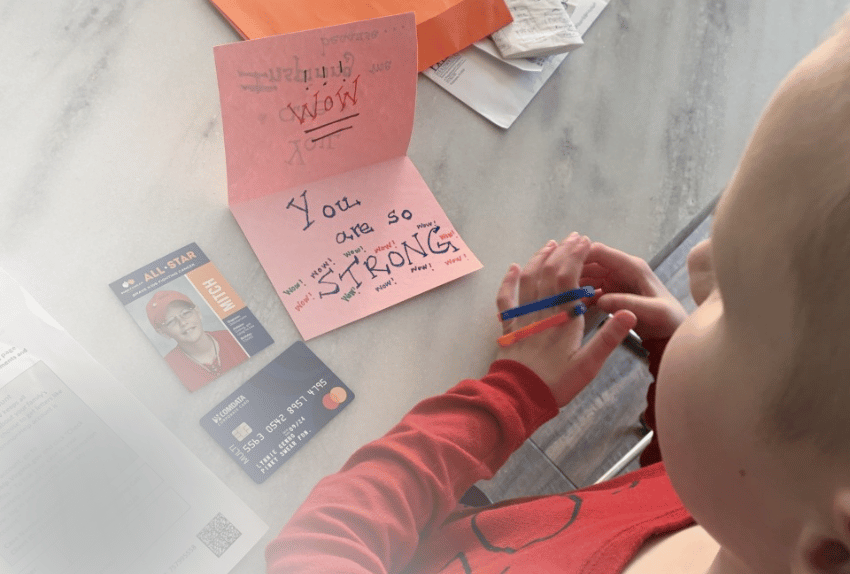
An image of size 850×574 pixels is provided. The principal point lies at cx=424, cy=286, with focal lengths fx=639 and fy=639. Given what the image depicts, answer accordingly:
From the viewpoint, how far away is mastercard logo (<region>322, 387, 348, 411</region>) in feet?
1.93

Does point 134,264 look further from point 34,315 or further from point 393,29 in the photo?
point 393,29

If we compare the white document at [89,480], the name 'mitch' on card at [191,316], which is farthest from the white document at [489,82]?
the white document at [89,480]

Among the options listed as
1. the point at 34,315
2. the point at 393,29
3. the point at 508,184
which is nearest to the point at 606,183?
the point at 508,184

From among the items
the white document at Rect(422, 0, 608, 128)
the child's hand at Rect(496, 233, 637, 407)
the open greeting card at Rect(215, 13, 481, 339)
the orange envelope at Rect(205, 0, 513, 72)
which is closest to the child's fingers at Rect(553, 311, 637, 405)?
the child's hand at Rect(496, 233, 637, 407)

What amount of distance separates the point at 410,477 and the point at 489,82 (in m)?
0.50

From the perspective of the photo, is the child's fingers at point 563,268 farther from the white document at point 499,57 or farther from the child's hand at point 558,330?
the white document at point 499,57

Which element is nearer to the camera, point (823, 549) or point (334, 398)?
point (823, 549)

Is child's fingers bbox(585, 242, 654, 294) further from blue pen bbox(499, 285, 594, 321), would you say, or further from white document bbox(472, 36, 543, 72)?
white document bbox(472, 36, 543, 72)

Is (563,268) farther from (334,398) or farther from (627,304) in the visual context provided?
(334,398)

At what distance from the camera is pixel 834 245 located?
24 centimetres

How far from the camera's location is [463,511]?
65cm

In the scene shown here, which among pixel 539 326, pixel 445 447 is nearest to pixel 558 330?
pixel 539 326

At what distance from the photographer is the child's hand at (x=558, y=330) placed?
656 mm

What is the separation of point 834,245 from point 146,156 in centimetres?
63
